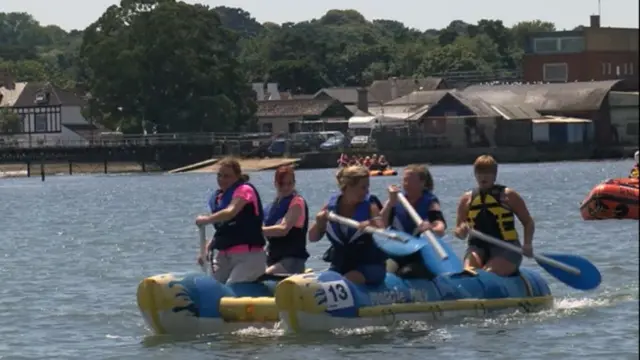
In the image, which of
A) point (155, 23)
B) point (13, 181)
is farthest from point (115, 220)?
point (155, 23)

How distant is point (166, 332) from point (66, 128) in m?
110

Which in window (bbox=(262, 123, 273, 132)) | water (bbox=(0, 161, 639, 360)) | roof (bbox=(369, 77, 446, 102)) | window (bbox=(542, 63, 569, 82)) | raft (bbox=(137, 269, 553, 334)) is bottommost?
water (bbox=(0, 161, 639, 360))

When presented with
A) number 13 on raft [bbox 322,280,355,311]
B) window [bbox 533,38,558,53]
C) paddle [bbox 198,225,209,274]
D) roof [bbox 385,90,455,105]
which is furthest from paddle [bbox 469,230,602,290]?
window [bbox 533,38,558,53]

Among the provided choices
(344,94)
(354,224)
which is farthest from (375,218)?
(344,94)

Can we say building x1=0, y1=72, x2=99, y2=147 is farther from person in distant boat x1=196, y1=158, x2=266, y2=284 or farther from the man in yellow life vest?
the man in yellow life vest

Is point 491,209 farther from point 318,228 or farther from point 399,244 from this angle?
point 318,228

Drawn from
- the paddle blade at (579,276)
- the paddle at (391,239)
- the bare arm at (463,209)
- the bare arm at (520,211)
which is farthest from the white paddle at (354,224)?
the paddle blade at (579,276)

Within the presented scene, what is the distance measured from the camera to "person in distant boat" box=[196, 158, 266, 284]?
1789cm

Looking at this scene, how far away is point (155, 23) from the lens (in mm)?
111562

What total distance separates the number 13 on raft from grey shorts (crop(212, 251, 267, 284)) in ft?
2.88

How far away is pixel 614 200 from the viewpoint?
3428 cm

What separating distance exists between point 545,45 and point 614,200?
89.9 m

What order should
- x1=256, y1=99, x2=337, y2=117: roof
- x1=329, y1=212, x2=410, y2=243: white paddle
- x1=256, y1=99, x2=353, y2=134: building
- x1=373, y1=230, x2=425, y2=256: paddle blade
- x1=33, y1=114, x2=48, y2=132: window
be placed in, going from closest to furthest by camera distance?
x1=329, y1=212, x2=410, y2=243: white paddle, x1=373, y1=230, x2=425, y2=256: paddle blade, x1=33, y1=114, x2=48, y2=132: window, x1=256, y1=99, x2=353, y2=134: building, x1=256, y1=99, x2=337, y2=117: roof

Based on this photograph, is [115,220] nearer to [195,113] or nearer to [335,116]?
[195,113]
